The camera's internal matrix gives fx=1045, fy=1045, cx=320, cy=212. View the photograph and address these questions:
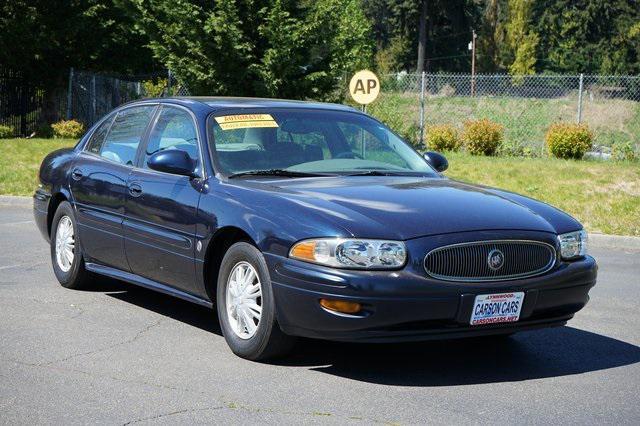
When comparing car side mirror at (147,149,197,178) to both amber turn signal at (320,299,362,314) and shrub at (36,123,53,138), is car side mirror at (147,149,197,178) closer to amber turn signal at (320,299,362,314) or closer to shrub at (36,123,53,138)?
amber turn signal at (320,299,362,314)

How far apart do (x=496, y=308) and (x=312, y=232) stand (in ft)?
3.59

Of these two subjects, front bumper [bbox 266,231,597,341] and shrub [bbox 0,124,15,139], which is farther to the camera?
shrub [bbox 0,124,15,139]

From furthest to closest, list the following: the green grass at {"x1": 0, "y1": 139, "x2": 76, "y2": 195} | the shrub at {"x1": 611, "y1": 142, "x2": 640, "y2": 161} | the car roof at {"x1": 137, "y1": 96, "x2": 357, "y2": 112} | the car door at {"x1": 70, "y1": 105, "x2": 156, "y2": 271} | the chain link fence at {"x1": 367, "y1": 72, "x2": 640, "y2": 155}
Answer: the chain link fence at {"x1": 367, "y1": 72, "x2": 640, "y2": 155}, the shrub at {"x1": 611, "y1": 142, "x2": 640, "y2": 161}, the green grass at {"x1": 0, "y1": 139, "x2": 76, "y2": 195}, the car door at {"x1": 70, "y1": 105, "x2": 156, "y2": 271}, the car roof at {"x1": 137, "y1": 96, "x2": 357, "y2": 112}

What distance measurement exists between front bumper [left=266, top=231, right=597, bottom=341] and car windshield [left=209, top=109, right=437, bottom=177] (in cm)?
119

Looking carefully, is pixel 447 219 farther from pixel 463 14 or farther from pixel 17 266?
pixel 463 14

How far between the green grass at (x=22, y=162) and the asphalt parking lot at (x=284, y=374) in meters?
10.5

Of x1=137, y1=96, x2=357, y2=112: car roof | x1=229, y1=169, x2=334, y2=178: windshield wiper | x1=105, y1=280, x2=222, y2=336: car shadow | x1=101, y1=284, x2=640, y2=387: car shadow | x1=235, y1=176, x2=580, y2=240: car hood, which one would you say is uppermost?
x1=137, y1=96, x2=357, y2=112: car roof

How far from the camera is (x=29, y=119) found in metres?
32.3

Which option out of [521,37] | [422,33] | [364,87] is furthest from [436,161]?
[521,37]

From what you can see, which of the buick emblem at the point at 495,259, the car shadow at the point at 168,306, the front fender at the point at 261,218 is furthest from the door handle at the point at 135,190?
the buick emblem at the point at 495,259

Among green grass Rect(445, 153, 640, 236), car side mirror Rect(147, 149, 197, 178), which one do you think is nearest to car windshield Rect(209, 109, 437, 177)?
car side mirror Rect(147, 149, 197, 178)

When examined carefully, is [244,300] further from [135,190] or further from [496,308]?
[135,190]

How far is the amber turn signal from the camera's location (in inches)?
217

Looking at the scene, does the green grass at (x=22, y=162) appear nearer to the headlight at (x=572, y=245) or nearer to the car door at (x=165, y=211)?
the car door at (x=165, y=211)
